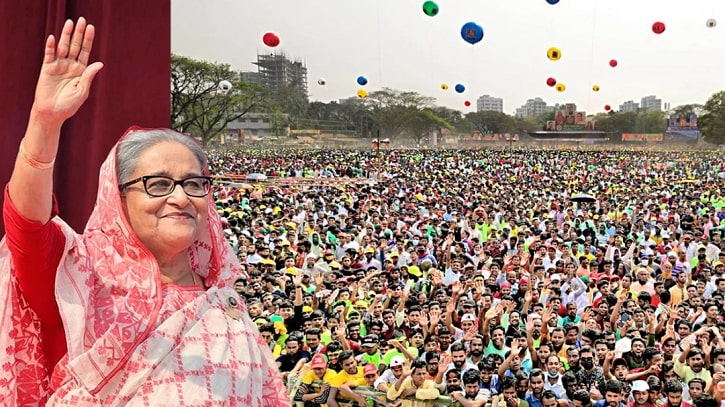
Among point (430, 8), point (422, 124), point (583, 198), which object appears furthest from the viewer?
point (422, 124)

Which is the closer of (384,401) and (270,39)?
(384,401)

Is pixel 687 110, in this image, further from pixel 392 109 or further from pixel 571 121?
pixel 392 109

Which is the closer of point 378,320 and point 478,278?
point 378,320

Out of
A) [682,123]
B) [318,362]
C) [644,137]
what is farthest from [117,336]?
[644,137]

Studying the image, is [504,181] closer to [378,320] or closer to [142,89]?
[378,320]

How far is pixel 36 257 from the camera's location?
1.05 m

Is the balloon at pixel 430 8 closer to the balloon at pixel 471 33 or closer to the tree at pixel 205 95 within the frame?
the balloon at pixel 471 33

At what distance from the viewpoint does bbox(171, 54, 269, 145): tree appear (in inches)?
1174

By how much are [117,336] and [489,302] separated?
4.69m

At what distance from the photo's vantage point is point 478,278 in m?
6.28

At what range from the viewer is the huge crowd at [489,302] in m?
3.99

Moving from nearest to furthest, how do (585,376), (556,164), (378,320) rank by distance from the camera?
(585,376) → (378,320) → (556,164)

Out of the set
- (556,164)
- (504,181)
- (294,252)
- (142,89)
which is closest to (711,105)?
(556,164)

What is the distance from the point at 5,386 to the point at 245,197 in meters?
14.1
